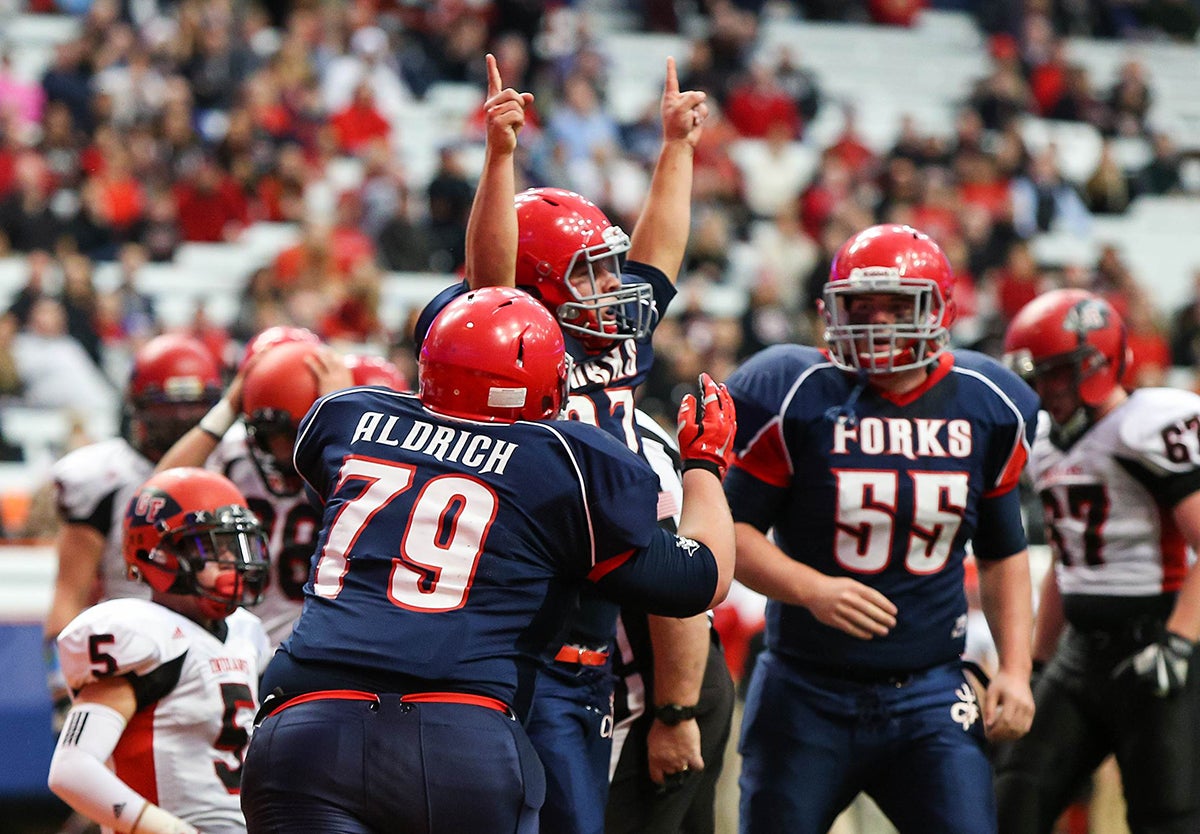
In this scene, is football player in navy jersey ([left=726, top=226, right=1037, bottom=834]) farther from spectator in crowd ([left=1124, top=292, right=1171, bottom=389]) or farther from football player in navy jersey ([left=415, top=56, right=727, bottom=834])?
spectator in crowd ([left=1124, top=292, right=1171, bottom=389])

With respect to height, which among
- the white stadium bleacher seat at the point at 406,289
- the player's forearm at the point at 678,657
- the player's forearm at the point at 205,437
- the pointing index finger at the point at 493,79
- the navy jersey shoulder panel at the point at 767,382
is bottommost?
the white stadium bleacher seat at the point at 406,289

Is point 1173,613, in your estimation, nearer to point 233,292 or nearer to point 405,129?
point 233,292

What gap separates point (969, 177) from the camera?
16.1m

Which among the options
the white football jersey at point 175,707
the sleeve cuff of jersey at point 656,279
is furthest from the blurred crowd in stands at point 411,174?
the white football jersey at point 175,707

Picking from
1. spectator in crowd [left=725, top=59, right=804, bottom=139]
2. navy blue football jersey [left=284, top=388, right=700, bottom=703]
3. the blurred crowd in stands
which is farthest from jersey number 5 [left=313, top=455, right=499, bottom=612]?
spectator in crowd [left=725, top=59, right=804, bottom=139]

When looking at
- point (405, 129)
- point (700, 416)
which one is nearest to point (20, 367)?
point (405, 129)

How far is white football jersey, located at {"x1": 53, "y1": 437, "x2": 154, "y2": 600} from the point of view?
18.0 ft

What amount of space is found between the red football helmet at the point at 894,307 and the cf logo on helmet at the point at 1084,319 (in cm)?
80

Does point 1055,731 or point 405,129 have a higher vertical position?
point 405,129

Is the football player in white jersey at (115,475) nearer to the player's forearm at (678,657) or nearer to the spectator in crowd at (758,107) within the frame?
the player's forearm at (678,657)

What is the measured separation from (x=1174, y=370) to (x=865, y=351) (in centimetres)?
1087

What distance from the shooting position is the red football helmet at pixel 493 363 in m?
3.58

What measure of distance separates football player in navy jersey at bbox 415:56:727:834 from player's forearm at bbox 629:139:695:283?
16cm

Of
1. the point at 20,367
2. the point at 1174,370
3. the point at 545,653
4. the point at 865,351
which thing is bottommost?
the point at 1174,370
